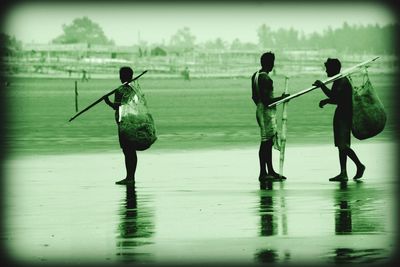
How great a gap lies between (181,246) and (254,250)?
2.30ft

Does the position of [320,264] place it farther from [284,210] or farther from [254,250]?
[284,210]

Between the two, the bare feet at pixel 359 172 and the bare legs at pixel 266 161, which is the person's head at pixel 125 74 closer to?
the bare legs at pixel 266 161

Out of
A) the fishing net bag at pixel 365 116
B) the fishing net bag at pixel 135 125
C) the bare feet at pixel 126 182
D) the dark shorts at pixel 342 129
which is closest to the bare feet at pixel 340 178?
the dark shorts at pixel 342 129

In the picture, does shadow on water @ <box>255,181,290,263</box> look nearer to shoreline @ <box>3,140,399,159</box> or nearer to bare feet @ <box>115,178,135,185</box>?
bare feet @ <box>115,178,135,185</box>

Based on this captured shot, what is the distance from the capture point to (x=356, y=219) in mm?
12992

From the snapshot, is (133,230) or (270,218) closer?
(133,230)

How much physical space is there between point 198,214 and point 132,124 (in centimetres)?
403

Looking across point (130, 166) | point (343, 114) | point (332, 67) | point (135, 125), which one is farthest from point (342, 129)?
point (130, 166)

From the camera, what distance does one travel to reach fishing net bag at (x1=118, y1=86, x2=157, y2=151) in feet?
57.6

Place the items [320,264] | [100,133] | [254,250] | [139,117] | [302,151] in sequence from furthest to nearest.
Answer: [100,133] → [302,151] → [139,117] → [254,250] → [320,264]

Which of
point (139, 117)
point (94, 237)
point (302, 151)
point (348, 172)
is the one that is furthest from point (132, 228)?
point (302, 151)

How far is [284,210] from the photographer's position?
13.9 m

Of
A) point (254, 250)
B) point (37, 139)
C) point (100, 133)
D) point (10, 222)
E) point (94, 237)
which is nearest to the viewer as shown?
point (254, 250)

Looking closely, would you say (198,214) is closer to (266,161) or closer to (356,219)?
(356,219)
